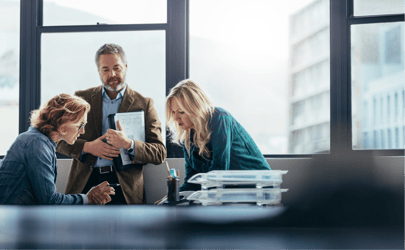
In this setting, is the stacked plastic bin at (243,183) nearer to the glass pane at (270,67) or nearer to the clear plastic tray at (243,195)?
the clear plastic tray at (243,195)

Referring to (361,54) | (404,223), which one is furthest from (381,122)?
(404,223)

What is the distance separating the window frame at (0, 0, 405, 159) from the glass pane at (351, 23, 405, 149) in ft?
0.19

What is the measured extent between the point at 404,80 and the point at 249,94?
1.32 meters

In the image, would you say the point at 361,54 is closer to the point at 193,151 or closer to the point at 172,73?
the point at 172,73

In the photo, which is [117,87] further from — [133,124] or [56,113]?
[56,113]

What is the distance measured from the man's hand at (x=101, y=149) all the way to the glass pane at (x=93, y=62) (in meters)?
0.84

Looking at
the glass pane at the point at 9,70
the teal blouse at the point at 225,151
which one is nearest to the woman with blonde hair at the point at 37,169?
the teal blouse at the point at 225,151

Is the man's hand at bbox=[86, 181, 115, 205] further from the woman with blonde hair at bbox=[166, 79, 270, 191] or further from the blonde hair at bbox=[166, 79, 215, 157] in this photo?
the blonde hair at bbox=[166, 79, 215, 157]

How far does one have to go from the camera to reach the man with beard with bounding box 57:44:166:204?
244 centimetres

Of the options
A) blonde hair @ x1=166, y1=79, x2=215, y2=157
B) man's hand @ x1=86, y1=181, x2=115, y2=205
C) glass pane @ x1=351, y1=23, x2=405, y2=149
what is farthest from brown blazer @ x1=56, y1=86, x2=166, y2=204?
glass pane @ x1=351, y1=23, x2=405, y2=149

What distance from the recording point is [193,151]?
6.29ft

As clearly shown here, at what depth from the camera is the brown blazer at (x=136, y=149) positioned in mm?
2492

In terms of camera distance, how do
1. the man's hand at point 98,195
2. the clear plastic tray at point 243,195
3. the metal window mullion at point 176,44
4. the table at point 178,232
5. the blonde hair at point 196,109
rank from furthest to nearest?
1. the metal window mullion at point 176,44
2. the blonde hair at point 196,109
3. the man's hand at point 98,195
4. the clear plastic tray at point 243,195
5. the table at point 178,232

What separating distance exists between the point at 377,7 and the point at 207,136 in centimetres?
227
